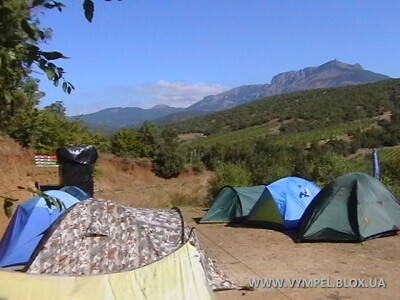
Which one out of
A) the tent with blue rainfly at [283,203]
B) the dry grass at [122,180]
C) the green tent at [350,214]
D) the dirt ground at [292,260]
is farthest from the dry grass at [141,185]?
the green tent at [350,214]

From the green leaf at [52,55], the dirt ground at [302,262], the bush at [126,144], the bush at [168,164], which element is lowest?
the dirt ground at [302,262]

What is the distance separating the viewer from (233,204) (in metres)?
15.0

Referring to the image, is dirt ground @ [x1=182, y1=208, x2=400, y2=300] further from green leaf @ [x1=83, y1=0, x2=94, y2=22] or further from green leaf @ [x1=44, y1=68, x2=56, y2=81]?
green leaf @ [x1=83, y1=0, x2=94, y2=22]

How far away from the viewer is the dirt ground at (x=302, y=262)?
812cm

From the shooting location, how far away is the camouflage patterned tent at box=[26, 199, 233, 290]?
7.43 metres

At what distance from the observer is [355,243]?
1120cm

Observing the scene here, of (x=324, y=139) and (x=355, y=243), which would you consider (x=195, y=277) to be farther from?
(x=324, y=139)

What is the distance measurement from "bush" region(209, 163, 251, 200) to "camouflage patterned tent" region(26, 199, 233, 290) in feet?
36.3

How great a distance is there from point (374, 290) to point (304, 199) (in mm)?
5571

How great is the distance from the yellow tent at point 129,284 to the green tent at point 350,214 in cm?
664

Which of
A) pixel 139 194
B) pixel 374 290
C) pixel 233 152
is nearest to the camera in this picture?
pixel 374 290

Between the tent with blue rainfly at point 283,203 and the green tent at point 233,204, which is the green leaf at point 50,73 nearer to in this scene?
the tent with blue rainfly at point 283,203

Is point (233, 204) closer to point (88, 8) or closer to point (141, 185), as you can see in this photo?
point (141, 185)

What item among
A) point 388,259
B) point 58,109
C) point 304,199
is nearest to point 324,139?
point 58,109
